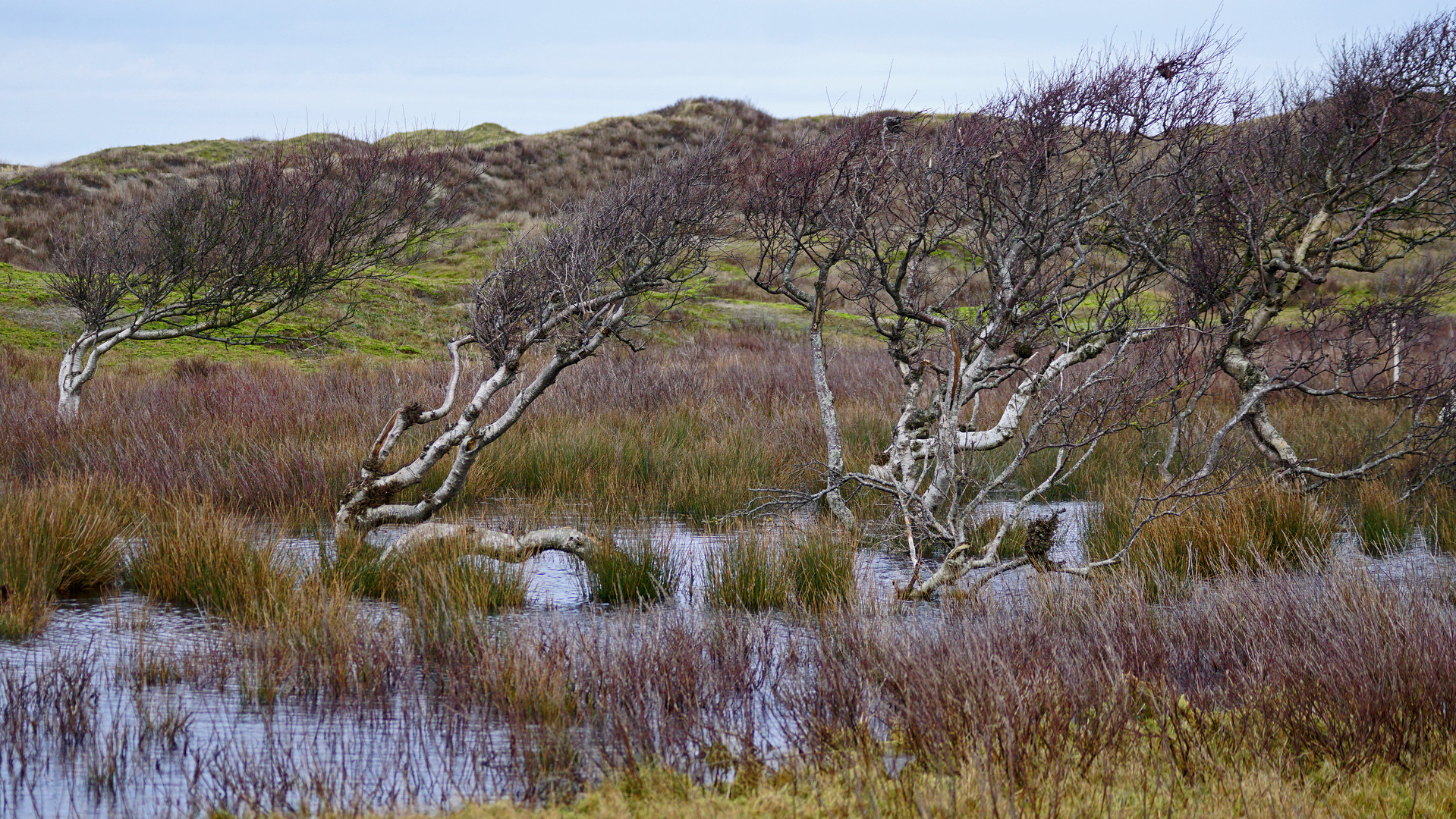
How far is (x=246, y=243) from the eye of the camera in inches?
387

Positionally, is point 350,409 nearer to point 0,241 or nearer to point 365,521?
point 365,521

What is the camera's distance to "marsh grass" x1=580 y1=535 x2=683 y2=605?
17.2ft

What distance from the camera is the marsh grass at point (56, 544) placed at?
4.57 meters

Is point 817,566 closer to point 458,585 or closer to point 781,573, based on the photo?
point 781,573

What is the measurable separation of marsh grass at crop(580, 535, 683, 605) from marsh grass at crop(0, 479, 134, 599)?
252cm

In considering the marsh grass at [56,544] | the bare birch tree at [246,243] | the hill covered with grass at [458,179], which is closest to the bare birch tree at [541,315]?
the marsh grass at [56,544]

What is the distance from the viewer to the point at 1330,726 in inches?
122

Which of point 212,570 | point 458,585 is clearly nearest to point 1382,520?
point 458,585

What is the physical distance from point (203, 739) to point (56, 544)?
241 cm

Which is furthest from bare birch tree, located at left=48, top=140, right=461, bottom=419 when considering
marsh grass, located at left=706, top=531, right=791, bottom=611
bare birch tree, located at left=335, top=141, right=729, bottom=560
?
marsh grass, located at left=706, top=531, right=791, bottom=611

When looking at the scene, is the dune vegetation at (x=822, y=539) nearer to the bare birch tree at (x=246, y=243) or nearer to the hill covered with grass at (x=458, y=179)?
the bare birch tree at (x=246, y=243)

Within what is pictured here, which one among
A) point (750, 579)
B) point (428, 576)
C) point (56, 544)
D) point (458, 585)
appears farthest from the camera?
point (750, 579)

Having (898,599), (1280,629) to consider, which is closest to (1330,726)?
(1280,629)

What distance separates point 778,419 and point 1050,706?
699cm
